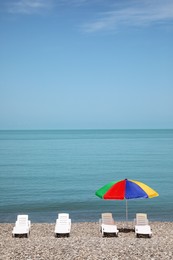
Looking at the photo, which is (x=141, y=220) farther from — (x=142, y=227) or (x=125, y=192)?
(x=125, y=192)

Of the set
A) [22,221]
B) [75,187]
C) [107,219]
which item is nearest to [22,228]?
[22,221]

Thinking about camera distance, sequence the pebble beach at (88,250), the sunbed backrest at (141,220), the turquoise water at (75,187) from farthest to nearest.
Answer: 1. the turquoise water at (75,187)
2. the sunbed backrest at (141,220)
3. the pebble beach at (88,250)

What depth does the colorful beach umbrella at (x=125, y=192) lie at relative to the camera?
1636 centimetres

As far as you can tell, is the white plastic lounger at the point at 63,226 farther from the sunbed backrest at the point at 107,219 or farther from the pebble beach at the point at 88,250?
the pebble beach at the point at 88,250

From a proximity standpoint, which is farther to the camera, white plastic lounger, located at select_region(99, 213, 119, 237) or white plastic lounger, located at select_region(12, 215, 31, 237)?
white plastic lounger, located at select_region(12, 215, 31, 237)

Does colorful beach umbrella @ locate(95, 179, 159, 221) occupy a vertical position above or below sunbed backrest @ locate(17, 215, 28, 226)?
above

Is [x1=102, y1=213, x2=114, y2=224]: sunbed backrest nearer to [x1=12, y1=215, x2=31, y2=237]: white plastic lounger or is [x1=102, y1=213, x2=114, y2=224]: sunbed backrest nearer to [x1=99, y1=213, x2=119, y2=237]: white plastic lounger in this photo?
[x1=99, y1=213, x2=119, y2=237]: white plastic lounger

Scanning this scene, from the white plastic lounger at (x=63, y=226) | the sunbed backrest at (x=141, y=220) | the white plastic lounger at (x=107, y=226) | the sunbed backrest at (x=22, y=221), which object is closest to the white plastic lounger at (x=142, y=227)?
the sunbed backrest at (x=141, y=220)

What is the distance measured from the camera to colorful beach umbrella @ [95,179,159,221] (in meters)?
16.4

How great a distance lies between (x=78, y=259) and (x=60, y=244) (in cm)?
176

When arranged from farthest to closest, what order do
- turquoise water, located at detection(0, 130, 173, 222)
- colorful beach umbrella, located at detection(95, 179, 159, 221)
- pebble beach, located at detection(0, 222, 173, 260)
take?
1. turquoise water, located at detection(0, 130, 173, 222)
2. colorful beach umbrella, located at detection(95, 179, 159, 221)
3. pebble beach, located at detection(0, 222, 173, 260)

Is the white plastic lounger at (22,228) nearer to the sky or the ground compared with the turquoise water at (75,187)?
nearer to the ground

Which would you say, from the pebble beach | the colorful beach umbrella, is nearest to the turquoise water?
the colorful beach umbrella

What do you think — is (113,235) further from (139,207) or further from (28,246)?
(139,207)
